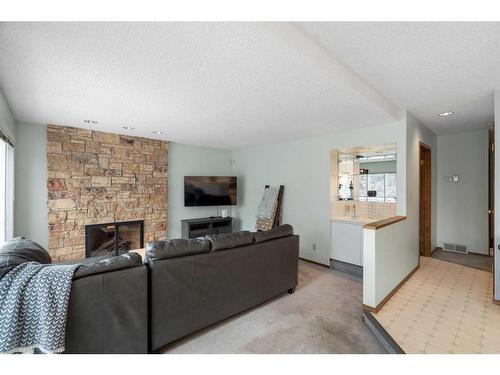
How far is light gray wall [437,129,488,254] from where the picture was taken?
162 inches

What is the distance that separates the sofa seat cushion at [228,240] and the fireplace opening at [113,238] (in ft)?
8.96

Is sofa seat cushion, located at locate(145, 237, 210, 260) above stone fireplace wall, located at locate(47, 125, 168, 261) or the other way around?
the other way around

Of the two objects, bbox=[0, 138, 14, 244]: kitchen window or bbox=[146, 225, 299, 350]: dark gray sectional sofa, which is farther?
bbox=[0, 138, 14, 244]: kitchen window

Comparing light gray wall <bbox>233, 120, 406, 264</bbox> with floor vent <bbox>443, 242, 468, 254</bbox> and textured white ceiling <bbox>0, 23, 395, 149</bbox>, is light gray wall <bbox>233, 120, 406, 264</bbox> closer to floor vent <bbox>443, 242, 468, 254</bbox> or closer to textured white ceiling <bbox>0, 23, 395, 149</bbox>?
textured white ceiling <bbox>0, 23, 395, 149</bbox>

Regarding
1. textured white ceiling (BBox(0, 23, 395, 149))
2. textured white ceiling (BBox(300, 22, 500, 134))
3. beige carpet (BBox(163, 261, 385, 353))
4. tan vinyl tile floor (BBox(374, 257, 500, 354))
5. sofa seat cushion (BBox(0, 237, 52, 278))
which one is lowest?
beige carpet (BBox(163, 261, 385, 353))

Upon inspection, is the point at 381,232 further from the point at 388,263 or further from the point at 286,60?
the point at 286,60

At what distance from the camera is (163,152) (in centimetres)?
468

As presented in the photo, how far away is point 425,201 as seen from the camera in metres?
4.23

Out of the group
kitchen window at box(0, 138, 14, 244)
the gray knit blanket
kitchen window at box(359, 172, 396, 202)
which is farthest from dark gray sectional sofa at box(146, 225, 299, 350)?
kitchen window at box(0, 138, 14, 244)

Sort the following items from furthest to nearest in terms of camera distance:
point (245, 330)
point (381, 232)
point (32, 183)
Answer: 1. point (32, 183)
2. point (381, 232)
3. point (245, 330)

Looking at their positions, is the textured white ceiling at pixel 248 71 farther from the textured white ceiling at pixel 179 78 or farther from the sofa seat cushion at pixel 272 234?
the sofa seat cushion at pixel 272 234

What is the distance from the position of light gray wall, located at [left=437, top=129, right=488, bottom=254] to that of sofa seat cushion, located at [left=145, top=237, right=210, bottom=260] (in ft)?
16.1
